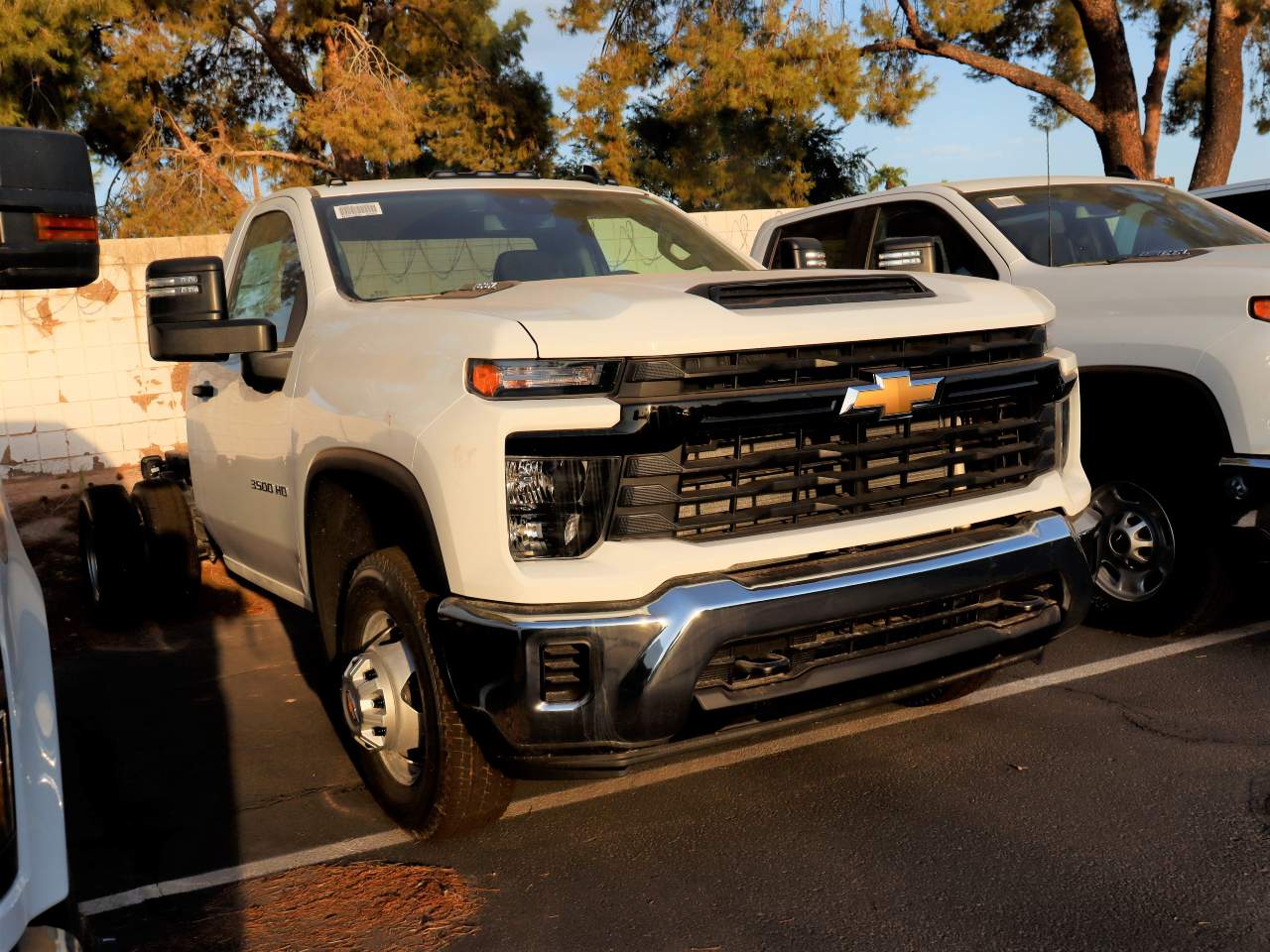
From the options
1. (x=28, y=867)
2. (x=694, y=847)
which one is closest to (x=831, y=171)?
(x=694, y=847)

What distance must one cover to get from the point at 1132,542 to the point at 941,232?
2000 millimetres

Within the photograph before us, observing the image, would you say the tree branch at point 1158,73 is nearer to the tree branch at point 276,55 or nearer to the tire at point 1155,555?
the tree branch at point 276,55

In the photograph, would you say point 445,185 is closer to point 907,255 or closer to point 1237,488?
point 907,255

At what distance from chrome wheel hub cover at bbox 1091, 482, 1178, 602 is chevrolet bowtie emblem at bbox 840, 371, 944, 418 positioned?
2.12 metres

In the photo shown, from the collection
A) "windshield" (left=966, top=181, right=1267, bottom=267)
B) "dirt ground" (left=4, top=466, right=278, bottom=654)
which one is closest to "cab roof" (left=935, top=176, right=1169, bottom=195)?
"windshield" (left=966, top=181, right=1267, bottom=267)

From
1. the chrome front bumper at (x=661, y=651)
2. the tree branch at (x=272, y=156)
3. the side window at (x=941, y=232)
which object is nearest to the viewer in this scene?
the chrome front bumper at (x=661, y=651)

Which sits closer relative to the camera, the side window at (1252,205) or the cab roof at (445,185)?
the cab roof at (445,185)

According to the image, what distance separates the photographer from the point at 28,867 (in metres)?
2.00

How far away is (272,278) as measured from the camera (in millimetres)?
5020

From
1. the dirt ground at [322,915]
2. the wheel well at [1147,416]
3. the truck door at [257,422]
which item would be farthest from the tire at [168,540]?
the wheel well at [1147,416]

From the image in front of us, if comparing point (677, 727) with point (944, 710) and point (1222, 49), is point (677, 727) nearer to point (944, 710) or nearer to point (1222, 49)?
point (944, 710)

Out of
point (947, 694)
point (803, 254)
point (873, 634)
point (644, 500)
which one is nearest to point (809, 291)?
point (644, 500)

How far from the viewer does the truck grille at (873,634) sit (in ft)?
10.7

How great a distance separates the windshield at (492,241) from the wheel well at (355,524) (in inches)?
27.6
